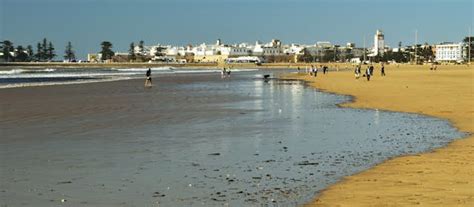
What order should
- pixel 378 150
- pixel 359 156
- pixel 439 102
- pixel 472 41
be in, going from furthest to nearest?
pixel 472 41, pixel 439 102, pixel 378 150, pixel 359 156

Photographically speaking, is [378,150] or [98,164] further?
[378,150]

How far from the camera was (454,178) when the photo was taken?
831 centimetres

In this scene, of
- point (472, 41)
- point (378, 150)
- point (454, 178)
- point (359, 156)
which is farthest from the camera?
point (472, 41)

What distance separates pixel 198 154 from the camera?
11008 mm

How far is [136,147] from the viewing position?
1195 cm

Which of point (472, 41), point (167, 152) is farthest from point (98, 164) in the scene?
point (472, 41)

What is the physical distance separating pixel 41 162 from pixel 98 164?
37.9 inches

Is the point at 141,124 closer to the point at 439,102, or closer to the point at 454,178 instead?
the point at 454,178

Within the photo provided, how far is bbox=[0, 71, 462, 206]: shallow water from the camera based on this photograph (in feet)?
25.3

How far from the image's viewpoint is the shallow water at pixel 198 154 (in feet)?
25.3

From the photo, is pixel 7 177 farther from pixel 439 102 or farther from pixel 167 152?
pixel 439 102

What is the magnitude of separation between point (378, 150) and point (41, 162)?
18.6 ft

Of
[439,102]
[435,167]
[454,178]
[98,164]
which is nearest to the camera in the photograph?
[454,178]

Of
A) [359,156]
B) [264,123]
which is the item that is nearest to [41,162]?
[359,156]
